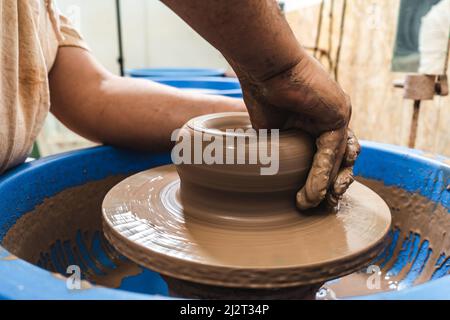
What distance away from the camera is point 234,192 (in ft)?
2.88

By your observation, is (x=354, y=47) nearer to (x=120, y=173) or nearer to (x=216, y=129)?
(x=120, y=173)

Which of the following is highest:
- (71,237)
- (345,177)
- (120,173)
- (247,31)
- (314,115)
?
(247,31)

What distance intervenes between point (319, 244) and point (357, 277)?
0.66 meters

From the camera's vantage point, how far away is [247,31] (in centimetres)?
68

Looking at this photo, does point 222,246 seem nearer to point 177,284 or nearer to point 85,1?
point 177,284

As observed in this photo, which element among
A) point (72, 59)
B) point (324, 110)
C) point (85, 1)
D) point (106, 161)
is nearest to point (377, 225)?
point (324, 110)

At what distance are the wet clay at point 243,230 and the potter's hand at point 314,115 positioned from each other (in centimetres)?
4

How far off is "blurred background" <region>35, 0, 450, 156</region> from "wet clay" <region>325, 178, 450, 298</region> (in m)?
0.71

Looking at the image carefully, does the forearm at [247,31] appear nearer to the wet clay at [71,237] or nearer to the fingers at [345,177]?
the fingers at [345,177]

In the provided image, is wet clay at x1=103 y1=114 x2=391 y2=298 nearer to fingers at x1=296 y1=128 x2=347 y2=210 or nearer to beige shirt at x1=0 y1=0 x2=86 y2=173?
fingers at x1=296 y1=128 x2=347 y2=210

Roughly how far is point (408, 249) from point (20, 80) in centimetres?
127

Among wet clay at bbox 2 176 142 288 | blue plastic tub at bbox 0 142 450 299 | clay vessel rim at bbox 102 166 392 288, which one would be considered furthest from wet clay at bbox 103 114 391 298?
wet clay at bbox 2 176 142 288

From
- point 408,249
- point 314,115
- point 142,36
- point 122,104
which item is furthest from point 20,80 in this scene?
point 142,36

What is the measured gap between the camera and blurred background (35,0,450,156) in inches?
99.3
